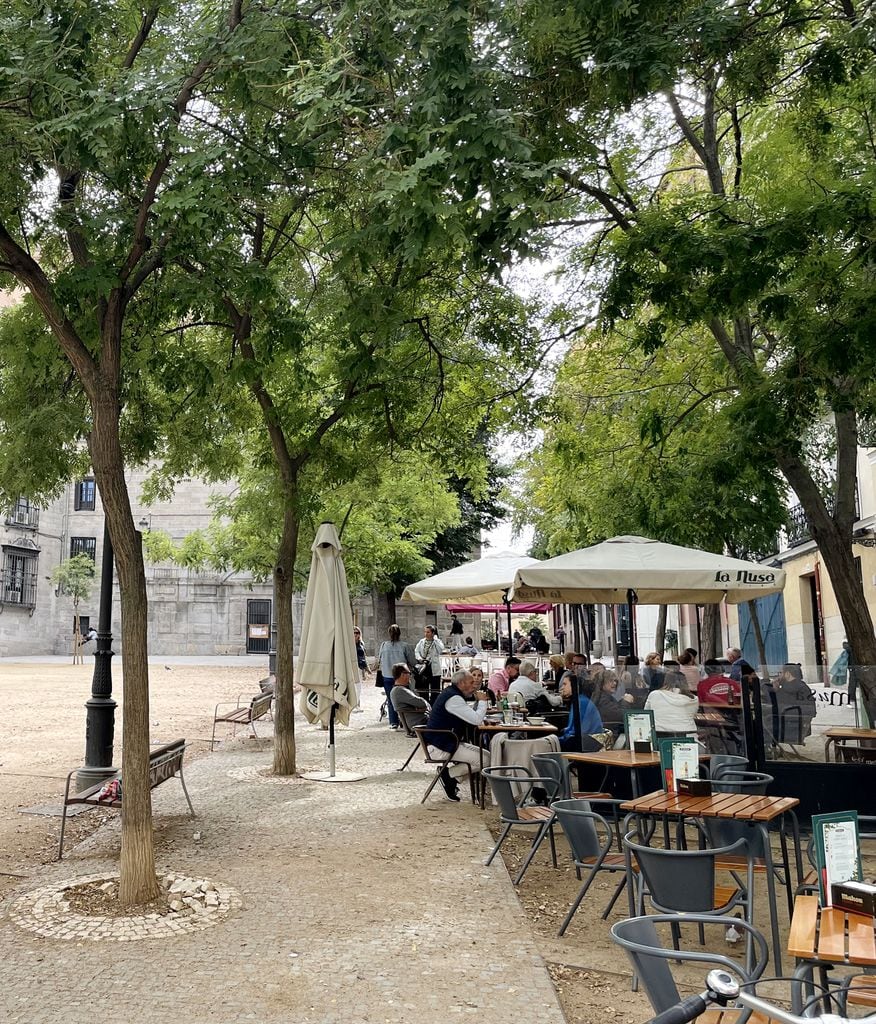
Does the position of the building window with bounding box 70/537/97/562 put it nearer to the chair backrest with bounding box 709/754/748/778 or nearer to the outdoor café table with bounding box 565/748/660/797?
the outdoor café table with bounding box 565/748/660/797

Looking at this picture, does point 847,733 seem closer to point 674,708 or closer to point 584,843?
point 674,708

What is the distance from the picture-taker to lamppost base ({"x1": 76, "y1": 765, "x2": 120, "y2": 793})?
388 inches

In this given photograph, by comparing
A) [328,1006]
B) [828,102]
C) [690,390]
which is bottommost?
[328,1006]

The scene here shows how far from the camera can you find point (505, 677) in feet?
48.6

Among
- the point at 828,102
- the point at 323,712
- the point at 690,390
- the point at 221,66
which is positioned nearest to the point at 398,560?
the point at 690,390

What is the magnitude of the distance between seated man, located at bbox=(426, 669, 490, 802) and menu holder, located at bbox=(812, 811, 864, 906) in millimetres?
6204

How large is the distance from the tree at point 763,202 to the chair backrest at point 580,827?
12.9 feet

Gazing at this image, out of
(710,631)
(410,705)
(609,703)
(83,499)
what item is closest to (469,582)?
(410,705)

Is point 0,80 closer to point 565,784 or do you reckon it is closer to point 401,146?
point 401,146

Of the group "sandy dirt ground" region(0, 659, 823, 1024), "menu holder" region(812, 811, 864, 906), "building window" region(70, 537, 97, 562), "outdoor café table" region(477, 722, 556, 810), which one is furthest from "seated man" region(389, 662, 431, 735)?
"building window" region(70, 537, 97, 562)

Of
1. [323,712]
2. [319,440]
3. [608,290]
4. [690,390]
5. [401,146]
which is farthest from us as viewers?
[690,390]

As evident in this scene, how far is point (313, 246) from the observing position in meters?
12.1

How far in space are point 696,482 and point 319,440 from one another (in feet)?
15.8

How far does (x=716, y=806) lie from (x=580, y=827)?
90cm
